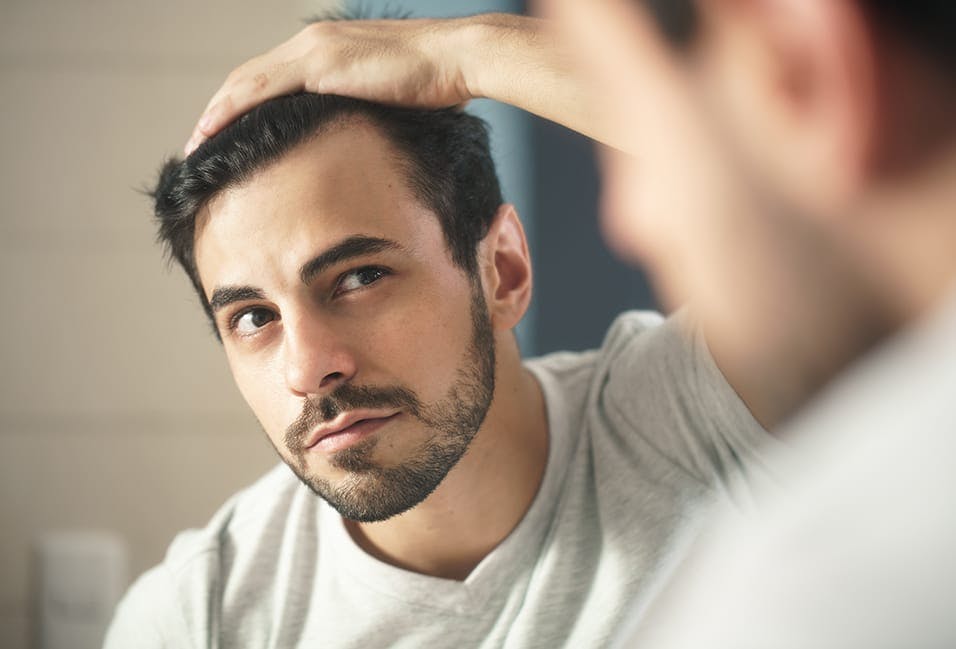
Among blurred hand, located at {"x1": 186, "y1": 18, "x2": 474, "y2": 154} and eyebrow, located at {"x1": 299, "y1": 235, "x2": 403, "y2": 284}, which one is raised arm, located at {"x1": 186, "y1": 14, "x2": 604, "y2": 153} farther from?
eyebrow, located at {"x1": 299, "y1": 235, "x2": 403, "y2": 284}

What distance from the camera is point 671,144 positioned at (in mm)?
359

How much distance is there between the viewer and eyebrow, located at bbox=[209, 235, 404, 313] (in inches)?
27.6

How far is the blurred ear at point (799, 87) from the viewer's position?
0.32 m

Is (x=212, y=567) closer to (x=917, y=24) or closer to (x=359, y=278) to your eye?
(x=359, y=278)

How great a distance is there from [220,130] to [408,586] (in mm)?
474

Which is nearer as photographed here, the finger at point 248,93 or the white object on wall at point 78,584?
the finger at point 248,93

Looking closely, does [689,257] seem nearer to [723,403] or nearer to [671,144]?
[671,144]

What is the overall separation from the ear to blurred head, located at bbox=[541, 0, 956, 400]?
1.54 feet

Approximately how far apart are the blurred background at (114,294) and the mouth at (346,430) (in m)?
0.29

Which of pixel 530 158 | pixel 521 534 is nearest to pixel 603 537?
pixel 521 534

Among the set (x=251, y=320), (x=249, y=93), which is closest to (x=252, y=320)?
(x=251, y=320)

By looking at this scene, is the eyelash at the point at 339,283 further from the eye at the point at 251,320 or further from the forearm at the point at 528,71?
the forearm at the point at 528,71

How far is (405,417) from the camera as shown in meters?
0.72

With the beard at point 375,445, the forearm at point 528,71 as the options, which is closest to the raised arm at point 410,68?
the forearm at point 528,71
